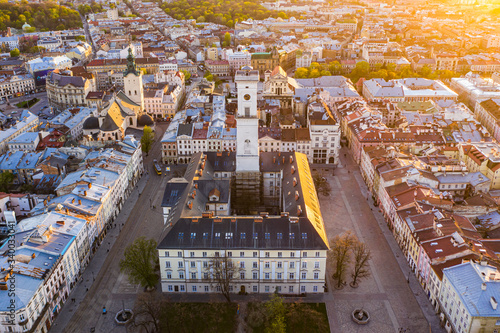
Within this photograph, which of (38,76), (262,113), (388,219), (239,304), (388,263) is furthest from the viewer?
(38,76)

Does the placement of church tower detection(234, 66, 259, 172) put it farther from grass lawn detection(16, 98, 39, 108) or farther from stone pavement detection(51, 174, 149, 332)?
grass lawn detection(16, 98, 39, 108)

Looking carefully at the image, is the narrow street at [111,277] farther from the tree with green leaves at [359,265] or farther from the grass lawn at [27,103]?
the grass lawn at [27,103]

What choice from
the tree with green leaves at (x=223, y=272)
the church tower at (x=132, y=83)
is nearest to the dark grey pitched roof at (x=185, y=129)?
the church tower at (x=132, y=83)

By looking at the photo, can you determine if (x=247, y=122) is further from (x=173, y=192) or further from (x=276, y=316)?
(x=276, y=316)

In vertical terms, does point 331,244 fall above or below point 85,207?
below

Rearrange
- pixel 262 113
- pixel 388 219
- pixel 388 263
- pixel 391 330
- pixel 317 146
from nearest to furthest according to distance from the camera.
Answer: pixel 391 330
pixel 388 263
pixel 388 219
pixel 317 146
pixel 262 113

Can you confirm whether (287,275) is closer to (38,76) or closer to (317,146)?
(317,146)

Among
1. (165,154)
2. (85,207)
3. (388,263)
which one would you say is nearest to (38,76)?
(165,154)
